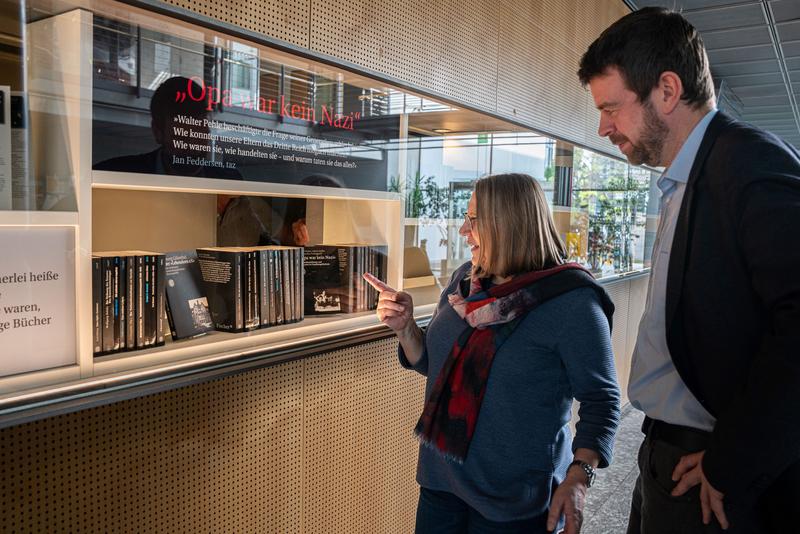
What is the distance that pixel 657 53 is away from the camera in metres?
1.41

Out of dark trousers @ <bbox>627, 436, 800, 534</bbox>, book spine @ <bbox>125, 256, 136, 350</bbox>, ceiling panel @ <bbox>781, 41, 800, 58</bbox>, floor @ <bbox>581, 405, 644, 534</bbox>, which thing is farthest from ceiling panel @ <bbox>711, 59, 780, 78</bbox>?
book spine @ <bbox>125, 256, 136, 350</bbox>

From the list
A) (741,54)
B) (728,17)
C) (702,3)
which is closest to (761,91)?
(741,54)

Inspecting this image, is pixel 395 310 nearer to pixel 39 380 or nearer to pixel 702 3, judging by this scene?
pixel 39 380

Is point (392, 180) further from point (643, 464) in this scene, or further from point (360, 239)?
point (643, 464)

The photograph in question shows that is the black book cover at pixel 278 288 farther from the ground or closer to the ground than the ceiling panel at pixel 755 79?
closer to the ground

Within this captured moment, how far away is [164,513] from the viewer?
1801 mm

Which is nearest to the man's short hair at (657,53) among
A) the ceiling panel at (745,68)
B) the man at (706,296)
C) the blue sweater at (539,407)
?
the man at (706,296)

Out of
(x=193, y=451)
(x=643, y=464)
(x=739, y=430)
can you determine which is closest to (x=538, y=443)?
(x=643, y=464)

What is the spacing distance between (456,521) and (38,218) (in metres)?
1.44

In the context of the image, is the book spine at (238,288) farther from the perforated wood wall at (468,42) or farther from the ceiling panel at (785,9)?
the ceiling panel at (785,9)

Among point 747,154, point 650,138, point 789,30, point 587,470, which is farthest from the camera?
point 789,30

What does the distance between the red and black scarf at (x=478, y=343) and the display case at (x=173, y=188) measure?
59cm

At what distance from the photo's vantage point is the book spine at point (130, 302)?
68.3 inches

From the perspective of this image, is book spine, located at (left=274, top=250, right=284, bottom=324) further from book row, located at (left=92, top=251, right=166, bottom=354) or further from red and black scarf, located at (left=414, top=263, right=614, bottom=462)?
red and black scarf, located at (left=414, top=263, right=614, bottom=462)
